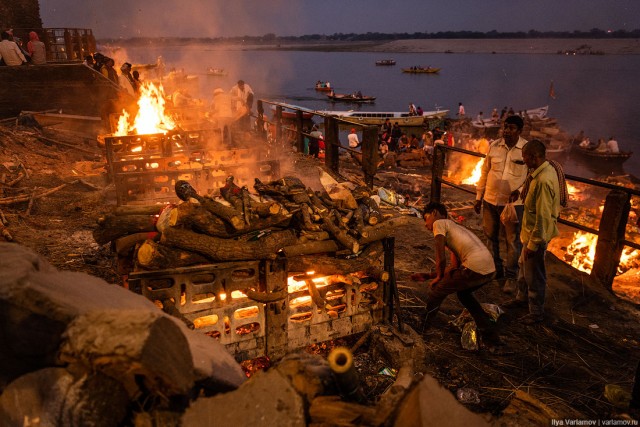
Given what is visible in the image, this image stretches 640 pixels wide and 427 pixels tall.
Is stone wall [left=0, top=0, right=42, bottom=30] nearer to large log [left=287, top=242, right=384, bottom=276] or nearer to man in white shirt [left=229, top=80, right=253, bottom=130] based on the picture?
man in white shirt [left=229, top=80, right=253, bottom=130]

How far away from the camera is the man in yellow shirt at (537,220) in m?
4.87

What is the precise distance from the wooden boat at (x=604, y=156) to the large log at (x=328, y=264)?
1075 inches

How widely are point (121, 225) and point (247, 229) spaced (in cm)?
127

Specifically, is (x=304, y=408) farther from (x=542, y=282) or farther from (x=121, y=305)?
(x=542, y=282)

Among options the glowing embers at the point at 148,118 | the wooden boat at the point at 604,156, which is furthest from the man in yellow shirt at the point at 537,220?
the wooden boat at the point at 604,156

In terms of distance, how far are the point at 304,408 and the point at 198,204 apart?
7.40 feet

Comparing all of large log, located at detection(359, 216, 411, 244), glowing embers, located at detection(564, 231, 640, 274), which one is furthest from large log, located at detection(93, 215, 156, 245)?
glowing embers, located at detection(564, 231, 640, 274)

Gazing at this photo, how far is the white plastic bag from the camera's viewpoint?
5707 mm

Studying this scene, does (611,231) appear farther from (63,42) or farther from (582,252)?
(63,42)

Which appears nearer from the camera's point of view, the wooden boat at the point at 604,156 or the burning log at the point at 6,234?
the burning log at the point at 6,234

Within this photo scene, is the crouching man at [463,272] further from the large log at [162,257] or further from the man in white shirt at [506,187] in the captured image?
the large log at [162,257]

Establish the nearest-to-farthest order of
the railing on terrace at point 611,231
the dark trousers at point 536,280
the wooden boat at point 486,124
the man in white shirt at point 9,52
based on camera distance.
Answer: the dark trousers at point 536,280, the railing on terrace at point 611,231, the man in white shirt at point 9,52, the wooden boat at point 486,124

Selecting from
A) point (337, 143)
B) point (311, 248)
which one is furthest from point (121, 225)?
point (337, 143)

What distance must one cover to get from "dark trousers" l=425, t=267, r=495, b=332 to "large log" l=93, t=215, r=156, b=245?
3078mm
